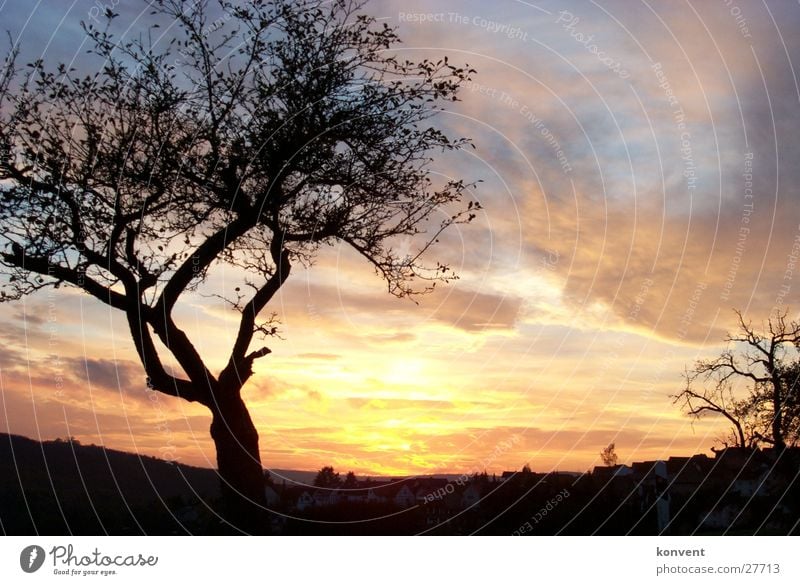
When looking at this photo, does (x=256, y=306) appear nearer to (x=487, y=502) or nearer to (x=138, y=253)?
(x=138, y=253)

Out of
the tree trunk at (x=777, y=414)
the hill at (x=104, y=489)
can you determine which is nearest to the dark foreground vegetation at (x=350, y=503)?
the hill at (x=104, y=489)

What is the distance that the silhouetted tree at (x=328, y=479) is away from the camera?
13.9 meters

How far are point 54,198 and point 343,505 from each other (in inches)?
254

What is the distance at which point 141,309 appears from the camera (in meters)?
13.7

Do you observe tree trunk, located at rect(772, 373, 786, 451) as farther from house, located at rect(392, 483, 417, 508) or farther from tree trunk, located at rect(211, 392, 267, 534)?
tree trunk, located at rect(211, 392, 267, 534)

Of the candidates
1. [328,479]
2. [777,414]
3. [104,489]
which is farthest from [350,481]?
[777,414]

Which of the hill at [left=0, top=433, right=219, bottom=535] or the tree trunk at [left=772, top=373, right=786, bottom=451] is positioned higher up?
the tree trunk at [left=772, top=373, right=786, bottom=451]

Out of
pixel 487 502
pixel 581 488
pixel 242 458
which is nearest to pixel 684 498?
pixel 581 488
